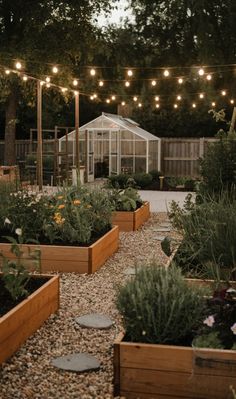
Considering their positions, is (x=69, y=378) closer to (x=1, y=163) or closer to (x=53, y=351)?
(x=53, y=351)

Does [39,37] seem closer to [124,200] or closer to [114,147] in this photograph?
[114,147]

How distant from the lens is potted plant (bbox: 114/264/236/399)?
127 inches

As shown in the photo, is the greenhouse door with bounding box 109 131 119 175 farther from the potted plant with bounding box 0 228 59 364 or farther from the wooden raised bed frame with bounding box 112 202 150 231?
the potted plant with bounding box 0 228 59 364

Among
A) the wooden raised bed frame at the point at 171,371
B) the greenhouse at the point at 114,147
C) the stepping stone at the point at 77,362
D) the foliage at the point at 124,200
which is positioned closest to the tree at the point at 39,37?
the greenhouse at the point at 114,147

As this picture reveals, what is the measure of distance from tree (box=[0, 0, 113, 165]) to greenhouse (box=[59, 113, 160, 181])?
2122mm

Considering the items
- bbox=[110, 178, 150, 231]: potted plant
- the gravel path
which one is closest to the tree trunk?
bbox=[110, 178, 150, 231]: potted plant

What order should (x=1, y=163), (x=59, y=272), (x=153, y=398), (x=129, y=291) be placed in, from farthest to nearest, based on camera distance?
(x=1, y=163) < (x=59, y=272) < (x=129, y=291) < (x=153, y=398)

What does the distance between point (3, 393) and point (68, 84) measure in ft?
60.7

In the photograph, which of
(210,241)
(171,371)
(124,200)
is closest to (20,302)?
(171,371)

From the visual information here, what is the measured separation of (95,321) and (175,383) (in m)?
1.52

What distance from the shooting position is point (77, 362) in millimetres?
3857

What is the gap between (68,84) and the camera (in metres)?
21.1

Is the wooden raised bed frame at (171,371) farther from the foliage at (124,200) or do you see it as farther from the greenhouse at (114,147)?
the greenhouse at (114,147)

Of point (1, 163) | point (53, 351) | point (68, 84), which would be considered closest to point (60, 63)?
point (68, 84)
